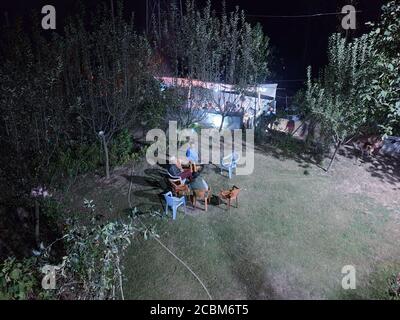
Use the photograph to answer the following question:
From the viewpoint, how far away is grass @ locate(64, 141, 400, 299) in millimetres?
8281

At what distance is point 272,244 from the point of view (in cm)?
970

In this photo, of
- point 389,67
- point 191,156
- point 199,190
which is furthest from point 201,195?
point 389,67

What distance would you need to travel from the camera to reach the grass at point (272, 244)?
828 cm

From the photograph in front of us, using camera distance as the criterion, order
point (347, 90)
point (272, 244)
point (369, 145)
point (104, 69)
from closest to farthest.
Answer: point (272, 244)
point (104, 69)
point (347, 90)
point (369, 145)

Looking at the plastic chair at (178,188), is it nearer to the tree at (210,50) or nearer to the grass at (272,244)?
the grass at (272,244)

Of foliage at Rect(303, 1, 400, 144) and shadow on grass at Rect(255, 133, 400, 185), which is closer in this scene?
foliage at Rect(303, 1, 400, 144)

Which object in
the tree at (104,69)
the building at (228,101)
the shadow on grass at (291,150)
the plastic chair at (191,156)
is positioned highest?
the tree at (104,69)

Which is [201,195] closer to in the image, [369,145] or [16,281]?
[16,281]

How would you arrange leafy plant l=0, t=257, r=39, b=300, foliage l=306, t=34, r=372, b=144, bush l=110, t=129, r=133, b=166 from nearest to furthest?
leafy plant l=0, t=257, r=39, b=300, foliage l=306, t=34, r=372, b=144, bush l=110, t=129, r=133, b=166

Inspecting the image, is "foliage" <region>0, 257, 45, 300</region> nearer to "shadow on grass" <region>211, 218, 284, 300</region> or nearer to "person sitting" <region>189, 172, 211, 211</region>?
"shadow on grass" <region>211, 218, 284, 300</region>

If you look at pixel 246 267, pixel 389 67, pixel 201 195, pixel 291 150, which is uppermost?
pixel 389 67

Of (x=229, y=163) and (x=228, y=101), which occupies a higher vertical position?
(x=228, y=101)

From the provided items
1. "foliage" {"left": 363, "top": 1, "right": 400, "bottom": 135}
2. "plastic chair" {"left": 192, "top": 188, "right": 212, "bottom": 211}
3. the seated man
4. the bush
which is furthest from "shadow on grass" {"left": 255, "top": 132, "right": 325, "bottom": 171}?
"foliage" {"left": 363, "top": 1, "right": 400, "bottom": 135}

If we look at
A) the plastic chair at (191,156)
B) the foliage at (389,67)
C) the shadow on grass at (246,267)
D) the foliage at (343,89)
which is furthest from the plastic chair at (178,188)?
the foliage at (389,67)
